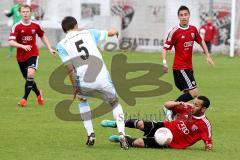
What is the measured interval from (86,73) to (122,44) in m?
26.8

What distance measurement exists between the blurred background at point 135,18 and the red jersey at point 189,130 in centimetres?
2441

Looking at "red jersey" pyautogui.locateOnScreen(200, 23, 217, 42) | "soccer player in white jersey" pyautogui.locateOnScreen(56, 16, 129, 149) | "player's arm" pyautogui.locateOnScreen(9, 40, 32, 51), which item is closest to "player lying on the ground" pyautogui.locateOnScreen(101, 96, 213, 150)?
"soccer player in white jersey" pyautogui.locateOnScreen(56, 16, 129, 149)

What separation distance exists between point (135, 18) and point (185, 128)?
90.4ft

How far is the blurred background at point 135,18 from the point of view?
37.2m

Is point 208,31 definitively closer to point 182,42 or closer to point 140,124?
point 182,42

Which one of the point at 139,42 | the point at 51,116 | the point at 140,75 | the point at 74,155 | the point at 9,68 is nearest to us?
the point at 74,155

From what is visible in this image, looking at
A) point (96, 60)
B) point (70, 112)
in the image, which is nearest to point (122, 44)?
point (70, 112)

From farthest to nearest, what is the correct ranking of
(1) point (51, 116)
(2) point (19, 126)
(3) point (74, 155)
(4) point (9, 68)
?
1. (4) point (9, 68)
2. (1) point (51, 116)
3. (2) point (19, 126)
4. (3) point (74, 155)

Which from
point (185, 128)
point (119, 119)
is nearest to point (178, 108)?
point (185, 128)

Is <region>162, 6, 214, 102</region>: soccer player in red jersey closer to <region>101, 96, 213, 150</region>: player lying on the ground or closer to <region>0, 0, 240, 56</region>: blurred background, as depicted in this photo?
<region>101, 96, 213, 150</region>: player lying on the ground

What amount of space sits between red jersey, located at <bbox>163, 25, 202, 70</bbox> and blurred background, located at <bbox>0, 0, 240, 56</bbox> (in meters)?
20.8

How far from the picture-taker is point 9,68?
91.5ft

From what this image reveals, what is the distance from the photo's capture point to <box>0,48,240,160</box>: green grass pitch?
11.2m

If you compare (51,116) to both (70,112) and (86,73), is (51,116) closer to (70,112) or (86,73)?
(70,112)
